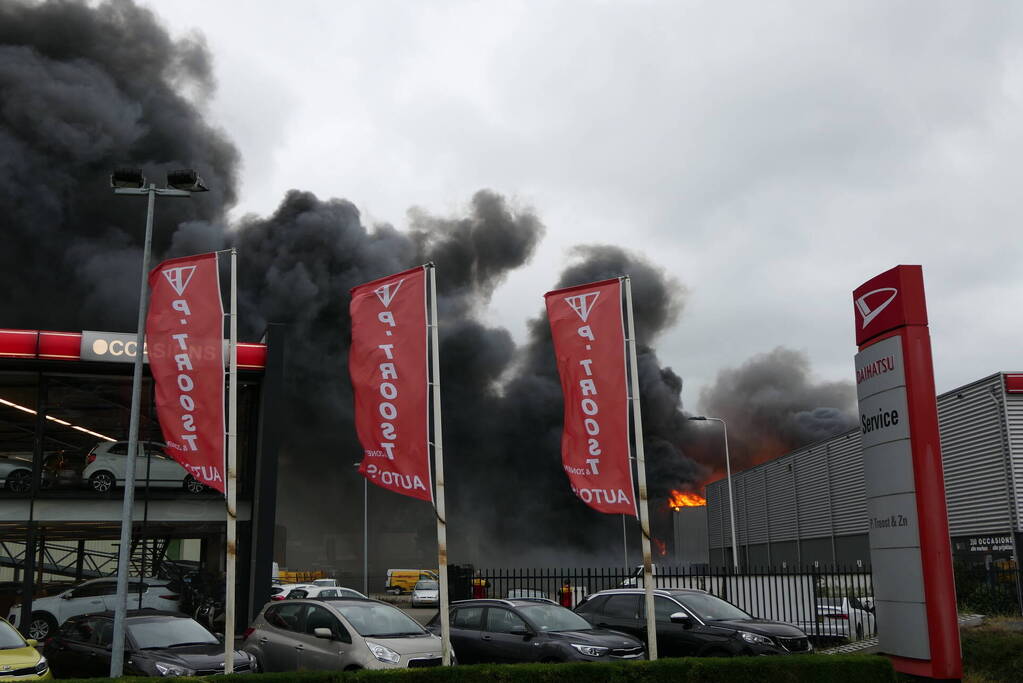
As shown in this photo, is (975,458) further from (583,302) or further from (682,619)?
(583,302)

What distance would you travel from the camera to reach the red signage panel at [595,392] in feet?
40.1

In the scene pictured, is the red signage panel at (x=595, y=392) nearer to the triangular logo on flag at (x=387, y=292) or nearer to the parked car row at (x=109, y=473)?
the triangular logo on flag at (x=387, y=292)

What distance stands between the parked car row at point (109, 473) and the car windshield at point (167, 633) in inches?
315

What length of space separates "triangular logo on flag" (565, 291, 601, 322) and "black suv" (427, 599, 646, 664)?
481 cm

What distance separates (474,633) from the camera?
14.5m

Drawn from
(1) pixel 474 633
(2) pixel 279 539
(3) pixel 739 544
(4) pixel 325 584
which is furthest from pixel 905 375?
(2) pixel 279 539

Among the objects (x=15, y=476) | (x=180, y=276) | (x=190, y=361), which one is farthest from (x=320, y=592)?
(x=180, y=276)

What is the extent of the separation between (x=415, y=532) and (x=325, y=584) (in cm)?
5482

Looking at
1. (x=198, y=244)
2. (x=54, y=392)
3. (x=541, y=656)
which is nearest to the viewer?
(x=541, y=656)

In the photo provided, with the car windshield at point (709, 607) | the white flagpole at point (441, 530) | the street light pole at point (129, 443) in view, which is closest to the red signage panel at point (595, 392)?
the white flagpole at point (441, 530)

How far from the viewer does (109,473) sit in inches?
880

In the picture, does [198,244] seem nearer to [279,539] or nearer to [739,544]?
[279,539]

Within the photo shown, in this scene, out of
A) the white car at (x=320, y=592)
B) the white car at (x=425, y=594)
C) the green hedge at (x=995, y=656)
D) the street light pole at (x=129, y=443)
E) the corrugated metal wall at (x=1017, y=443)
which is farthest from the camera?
the white car at (x=425, y=594)

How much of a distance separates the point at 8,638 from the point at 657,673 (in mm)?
9021
